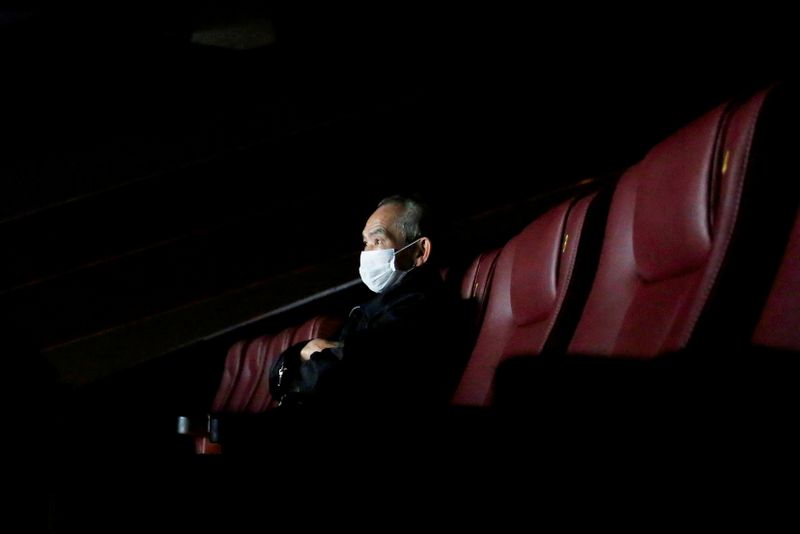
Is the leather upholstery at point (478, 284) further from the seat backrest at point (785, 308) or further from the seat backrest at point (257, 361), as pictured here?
the seat backrest at point (785, 308)

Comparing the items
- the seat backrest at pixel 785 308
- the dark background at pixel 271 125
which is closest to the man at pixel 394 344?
the seat backrest at pixel 785 308

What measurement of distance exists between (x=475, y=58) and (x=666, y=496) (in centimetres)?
128

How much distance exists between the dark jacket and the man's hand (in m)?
0.07

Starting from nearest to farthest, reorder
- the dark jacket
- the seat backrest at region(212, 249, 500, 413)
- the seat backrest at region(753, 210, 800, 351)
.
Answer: the seat backrest at region(753, 210, 800, 351), the dark jacket, the seat backrest at region(212, 249, 500, 413)

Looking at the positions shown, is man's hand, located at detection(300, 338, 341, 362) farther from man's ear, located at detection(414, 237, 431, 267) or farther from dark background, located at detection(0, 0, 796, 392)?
dark background, located at detection(0, 0, 796, 392)

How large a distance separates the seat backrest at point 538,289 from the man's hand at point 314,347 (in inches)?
8.6

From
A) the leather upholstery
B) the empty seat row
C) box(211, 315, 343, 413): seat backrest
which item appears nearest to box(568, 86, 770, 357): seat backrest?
the empty seat row

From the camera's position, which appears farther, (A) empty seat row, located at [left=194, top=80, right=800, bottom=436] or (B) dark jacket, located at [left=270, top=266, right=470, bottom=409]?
(B) dark jacket, located at [left=270, top=266, right=470, bottom=409]

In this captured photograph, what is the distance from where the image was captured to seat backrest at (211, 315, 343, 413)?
1.20m

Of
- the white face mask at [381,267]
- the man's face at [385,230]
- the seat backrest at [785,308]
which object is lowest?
the seat backrest at [785,308]

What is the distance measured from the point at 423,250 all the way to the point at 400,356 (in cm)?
20

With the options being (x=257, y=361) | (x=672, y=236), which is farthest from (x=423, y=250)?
(x=257, y=361)

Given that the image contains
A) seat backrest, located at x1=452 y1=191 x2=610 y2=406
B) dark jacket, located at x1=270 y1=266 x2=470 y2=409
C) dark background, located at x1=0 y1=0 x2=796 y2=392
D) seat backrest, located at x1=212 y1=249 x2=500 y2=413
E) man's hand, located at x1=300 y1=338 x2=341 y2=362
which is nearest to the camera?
seat backrest, located at x1=452 y1=191 x2=610 y2=406

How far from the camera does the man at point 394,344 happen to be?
29.1 inches
